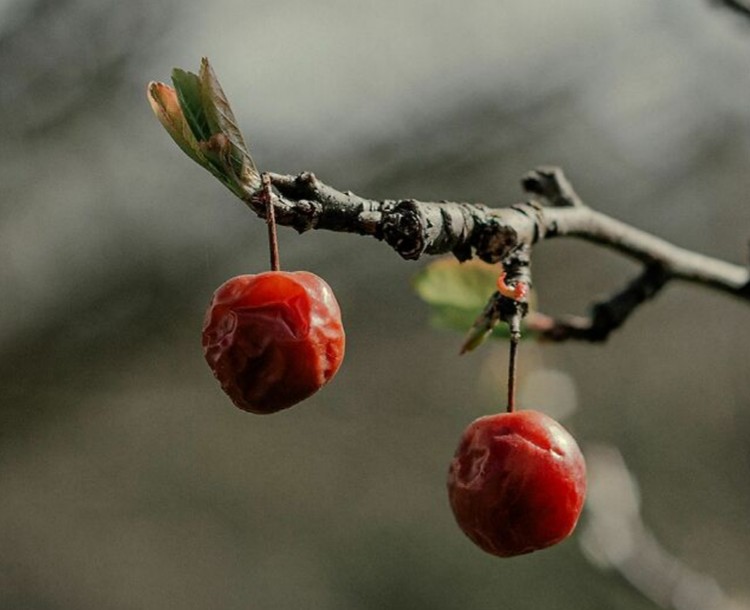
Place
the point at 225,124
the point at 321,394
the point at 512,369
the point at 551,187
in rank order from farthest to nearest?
the point at 321,394
the point at 551,187
the point at 512,369
the point at 225,124

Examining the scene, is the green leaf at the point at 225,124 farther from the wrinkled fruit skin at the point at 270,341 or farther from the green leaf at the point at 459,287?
the green leaf at the point at 459,287

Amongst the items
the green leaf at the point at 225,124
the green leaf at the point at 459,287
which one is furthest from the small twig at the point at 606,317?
the green leaf at the point at 225,124

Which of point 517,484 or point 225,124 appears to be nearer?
point 225,124

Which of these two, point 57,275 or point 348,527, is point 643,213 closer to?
point 348,527

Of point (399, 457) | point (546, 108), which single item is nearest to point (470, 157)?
point (546, 108)

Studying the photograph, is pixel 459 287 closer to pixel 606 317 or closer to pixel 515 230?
pixel 606 317

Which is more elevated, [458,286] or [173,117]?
[173,117]

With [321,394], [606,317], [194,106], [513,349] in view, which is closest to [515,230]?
[513,349]

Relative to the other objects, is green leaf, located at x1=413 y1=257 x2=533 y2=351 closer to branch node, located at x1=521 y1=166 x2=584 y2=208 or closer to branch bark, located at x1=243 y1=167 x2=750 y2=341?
branch bark, located at x1=243 y1=167 x2=750 y2=341
